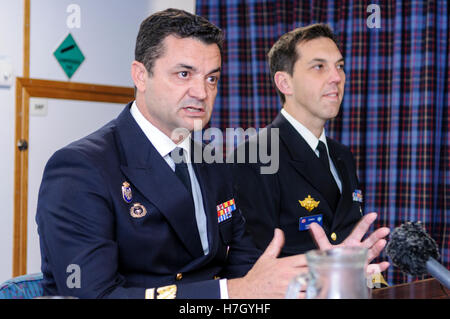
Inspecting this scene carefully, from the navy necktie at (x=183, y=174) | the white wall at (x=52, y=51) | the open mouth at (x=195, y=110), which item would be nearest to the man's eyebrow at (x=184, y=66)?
the open mouth at (x=195, y=110)

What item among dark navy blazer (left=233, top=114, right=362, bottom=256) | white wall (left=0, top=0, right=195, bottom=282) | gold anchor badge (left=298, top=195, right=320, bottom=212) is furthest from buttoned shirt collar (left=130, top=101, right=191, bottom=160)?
white wall (left=0, top=0, right=195, bottom=282)

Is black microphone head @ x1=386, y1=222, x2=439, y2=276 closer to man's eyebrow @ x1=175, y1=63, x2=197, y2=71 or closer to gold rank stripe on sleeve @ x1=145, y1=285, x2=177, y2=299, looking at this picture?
gold rank stripe on sleeve @ x1=145, y1=285, x2=177, y2=299

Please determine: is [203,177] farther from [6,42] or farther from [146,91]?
[6,42]

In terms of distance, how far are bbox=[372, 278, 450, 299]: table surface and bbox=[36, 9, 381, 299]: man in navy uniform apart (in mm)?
341

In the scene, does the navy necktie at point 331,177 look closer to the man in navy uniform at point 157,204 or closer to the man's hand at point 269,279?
the man in navy uniform at point 157,204

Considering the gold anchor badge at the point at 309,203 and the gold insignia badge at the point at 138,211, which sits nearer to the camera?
the gold insignia badge at the point at 138,211

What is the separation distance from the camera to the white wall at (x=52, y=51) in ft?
8.97

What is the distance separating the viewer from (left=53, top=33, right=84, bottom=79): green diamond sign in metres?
2.93

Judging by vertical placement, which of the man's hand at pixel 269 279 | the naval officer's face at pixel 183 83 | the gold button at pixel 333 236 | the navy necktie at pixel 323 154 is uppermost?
the naval officer's face at pixel 183 83

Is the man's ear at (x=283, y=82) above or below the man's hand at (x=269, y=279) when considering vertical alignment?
above

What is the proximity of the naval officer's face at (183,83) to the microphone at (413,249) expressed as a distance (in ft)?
1.91

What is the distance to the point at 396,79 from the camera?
291 centimetres
